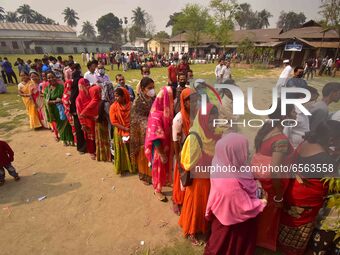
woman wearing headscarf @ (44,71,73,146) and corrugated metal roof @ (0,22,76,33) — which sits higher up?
corrugated metal roof @ (0,22,76,33)

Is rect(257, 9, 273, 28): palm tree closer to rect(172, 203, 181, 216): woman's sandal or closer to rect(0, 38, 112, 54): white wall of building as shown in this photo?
rect(0, 38, 112, 54): white wall of building

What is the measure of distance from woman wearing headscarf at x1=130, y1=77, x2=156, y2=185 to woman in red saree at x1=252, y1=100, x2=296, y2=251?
193 cm

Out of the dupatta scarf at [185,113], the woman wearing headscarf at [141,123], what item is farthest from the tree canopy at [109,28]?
the dupatta scarf at [185,113]

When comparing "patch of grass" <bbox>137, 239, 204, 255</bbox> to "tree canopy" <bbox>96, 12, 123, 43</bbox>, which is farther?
"tree canopy" <bbox>96, 12, 123, 43</bbox>

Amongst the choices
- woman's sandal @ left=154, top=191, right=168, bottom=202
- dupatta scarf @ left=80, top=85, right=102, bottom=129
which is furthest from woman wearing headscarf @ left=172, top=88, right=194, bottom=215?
dupatta scarf @ left=80, top=85, right=102, bottom=129

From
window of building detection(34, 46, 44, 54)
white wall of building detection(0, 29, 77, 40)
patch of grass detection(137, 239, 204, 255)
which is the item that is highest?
white wall of building detection(0, 29, 77, 40)

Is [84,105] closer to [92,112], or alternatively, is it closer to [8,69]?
[92,112]

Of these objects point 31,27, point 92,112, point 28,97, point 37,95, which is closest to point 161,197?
point 92,112

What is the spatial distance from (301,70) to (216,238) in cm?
461

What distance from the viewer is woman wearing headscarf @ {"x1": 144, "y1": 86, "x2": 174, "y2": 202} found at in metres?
3.35

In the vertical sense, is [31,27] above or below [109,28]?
below

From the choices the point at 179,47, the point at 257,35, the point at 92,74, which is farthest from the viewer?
the point at 179,47

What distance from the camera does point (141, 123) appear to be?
3.96 meters

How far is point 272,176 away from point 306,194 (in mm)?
371
